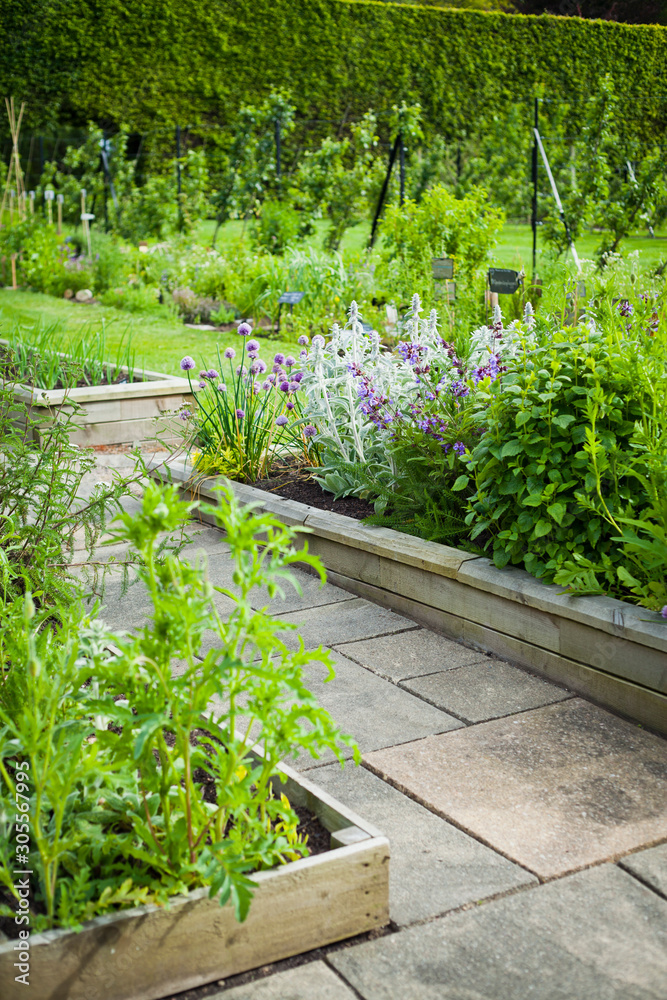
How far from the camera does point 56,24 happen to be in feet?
58.4

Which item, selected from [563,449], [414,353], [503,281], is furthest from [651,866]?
[503,281]

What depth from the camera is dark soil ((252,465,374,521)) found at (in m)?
4.25


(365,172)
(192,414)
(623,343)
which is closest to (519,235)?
(365,172)

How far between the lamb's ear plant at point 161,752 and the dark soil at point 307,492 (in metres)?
2.32

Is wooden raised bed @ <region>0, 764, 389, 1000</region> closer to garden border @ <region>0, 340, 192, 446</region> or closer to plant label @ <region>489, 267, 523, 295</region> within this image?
plant label @ <region>489, 267, 523, 295</region>

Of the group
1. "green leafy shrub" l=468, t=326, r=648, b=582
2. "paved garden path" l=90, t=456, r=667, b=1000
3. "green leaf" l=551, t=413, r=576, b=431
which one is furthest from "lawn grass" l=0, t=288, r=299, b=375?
"paved garden path" l=90, t=456, r=667, b=1000

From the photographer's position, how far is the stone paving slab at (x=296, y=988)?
1.73 meters

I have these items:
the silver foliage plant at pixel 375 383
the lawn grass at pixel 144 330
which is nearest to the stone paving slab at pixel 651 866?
the silver foliage plant at pixel 375 383

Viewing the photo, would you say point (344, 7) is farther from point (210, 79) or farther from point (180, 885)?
point (180, 885)

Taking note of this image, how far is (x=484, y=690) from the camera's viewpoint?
117 inches

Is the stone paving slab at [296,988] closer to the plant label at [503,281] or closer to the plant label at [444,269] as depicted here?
the plant label at [503,281]

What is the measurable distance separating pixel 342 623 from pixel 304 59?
19.1 m

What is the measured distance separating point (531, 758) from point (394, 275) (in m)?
6.42

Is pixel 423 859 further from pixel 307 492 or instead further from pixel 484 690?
pixel 307 492
